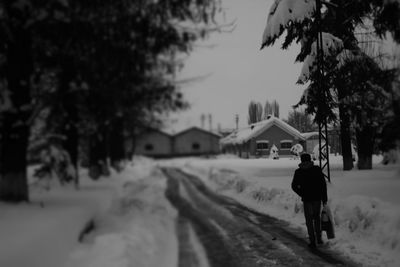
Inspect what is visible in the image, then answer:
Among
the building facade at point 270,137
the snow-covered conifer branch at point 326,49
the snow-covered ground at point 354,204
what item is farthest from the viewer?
the snow-covered conifer branch at point 326,49

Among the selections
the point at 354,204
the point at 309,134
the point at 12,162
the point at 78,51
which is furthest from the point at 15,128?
the point at 354,204

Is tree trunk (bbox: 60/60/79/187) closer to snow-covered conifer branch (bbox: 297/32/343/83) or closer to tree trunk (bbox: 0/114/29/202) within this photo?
tree trunk (bbox: 0/114/29/202)

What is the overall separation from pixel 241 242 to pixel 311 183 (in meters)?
2.08

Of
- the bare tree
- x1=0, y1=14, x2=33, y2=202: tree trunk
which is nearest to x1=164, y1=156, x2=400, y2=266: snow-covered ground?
the bare tree

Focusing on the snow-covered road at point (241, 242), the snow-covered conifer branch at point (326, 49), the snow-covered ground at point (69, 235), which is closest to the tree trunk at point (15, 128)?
the snow-covered ground at point (69, 235)

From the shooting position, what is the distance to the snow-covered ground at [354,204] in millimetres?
7246

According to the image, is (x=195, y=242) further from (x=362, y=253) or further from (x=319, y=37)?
(x=319, y=37)

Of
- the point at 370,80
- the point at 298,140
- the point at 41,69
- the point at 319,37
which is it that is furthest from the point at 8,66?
the point at 370,80

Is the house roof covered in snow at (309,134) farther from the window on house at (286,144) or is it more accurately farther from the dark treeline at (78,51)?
the dark treeline at (78,51)

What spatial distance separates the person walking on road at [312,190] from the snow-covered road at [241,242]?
20.8 inches

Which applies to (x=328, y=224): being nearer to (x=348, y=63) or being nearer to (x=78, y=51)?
(x=348, y=63)

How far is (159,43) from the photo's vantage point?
9180mm

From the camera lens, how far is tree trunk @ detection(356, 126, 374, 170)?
13.4m

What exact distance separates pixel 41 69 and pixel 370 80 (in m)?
9.82
